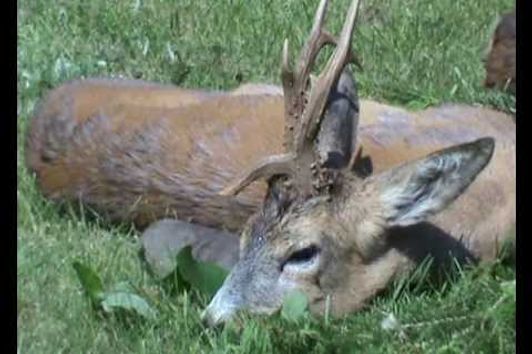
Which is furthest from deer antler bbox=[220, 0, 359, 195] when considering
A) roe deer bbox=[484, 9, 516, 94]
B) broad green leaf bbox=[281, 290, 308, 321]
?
roe deer bbox=[484, 9, 516, 94]

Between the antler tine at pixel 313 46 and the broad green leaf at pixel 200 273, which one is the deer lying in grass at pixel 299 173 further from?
the broad green leaf at pixel 200 273

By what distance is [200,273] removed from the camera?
6.96 metres

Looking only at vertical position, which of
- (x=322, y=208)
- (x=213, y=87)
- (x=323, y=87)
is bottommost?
(x=213, y=87)

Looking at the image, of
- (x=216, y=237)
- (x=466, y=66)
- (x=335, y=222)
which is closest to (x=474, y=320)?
(x=335, y=222)

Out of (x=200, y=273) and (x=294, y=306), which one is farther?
(x=200, y=273)

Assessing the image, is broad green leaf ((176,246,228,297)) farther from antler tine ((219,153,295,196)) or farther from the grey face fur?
antler tine ((219,153,295,196))

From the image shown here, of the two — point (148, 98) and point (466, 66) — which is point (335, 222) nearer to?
point (148, 98)

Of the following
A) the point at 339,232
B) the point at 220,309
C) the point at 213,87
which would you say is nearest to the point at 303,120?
the point at 339,232

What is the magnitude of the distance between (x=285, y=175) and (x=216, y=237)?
604 mm

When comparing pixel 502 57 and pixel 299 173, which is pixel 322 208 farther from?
pixel 502 57

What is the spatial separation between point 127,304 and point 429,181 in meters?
1.19

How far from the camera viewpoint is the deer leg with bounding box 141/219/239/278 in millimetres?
7152

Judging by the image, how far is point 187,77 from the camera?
9.60 meters

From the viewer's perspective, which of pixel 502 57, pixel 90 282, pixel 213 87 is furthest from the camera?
pixel 213 87
